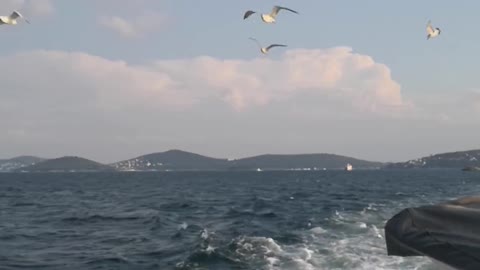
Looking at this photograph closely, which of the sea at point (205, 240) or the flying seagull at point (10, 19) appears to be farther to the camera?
the sea at point (205, 240)

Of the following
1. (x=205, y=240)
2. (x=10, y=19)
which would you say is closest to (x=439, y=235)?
(x=10, y=19)

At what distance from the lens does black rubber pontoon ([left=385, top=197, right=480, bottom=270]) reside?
18.0 feet

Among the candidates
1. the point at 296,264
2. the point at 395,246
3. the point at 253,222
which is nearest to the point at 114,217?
the point at 253,222

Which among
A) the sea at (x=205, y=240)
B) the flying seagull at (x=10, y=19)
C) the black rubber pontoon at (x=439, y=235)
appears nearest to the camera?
the black rubber pontoon at (x=439, y=235)

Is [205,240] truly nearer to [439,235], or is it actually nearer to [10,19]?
[10,19]

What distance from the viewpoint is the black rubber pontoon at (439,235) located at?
5.48m

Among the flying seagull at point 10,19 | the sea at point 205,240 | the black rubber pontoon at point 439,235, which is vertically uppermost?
the flying seagull at point 10,19

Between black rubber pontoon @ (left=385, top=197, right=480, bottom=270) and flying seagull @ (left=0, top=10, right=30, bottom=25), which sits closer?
black rubber pontoon @ (left=385, top=197, right=480, bottom=270)

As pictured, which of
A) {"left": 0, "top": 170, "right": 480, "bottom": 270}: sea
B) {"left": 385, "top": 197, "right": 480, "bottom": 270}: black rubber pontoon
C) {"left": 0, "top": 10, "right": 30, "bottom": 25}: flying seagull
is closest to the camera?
{"left": 385, "top": 197, "right": 480, "bottom": 270}: black rubber pontoon

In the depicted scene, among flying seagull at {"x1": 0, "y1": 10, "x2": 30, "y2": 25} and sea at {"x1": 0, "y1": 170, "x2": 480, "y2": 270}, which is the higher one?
flying seagull at {"x1": 0, "y1": 10, "x2": 30, "y2": 25}

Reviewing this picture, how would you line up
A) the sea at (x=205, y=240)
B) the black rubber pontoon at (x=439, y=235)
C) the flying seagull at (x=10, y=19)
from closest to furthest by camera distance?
the black rubber pontoon at (x=439, y=235) < the flying seagull at (x=10, y=19) < the sea at (x=205, y=240)

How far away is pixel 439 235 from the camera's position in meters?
5.77

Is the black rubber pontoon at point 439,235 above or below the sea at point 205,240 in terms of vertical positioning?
above

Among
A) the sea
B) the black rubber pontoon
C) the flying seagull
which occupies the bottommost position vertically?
the sea
